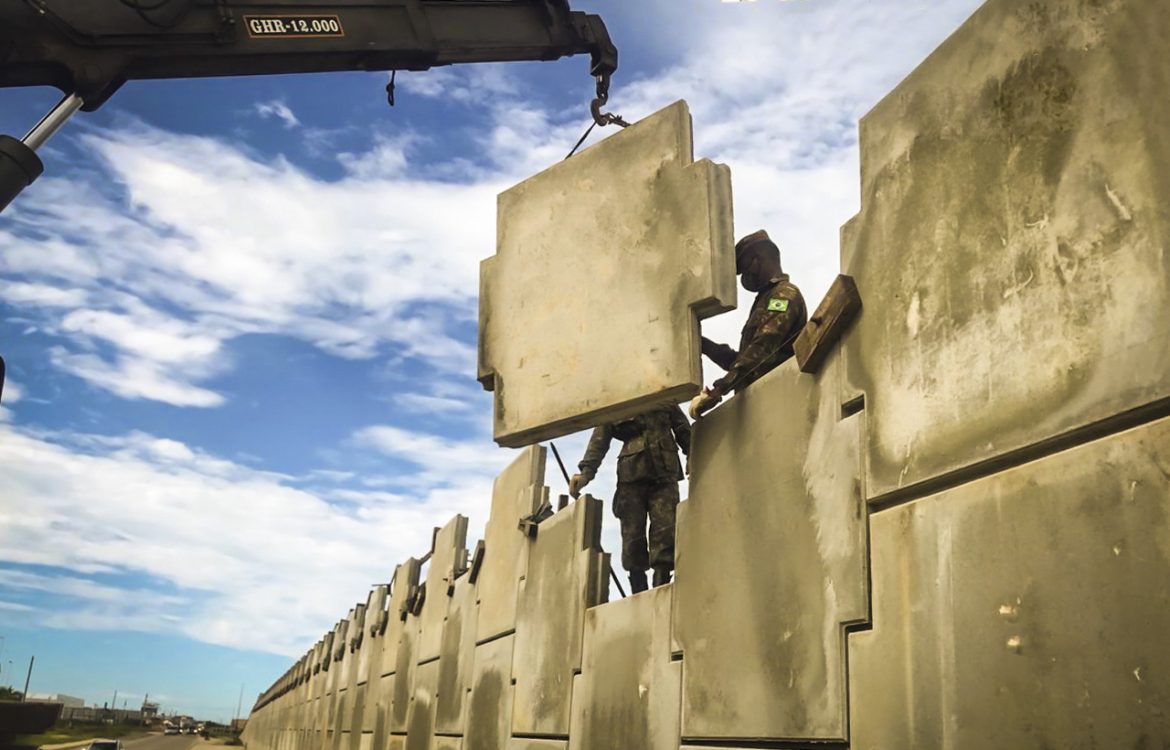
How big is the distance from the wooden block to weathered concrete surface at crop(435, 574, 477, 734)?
520cm

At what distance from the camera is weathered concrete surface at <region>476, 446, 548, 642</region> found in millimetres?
7332

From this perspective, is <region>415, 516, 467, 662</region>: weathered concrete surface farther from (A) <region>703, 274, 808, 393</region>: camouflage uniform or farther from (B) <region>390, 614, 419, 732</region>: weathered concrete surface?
(A) <region>703, 274, 808, 393</region>: camouflage uniform

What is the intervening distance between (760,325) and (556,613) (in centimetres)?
247

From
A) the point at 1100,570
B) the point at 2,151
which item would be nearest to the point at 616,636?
the point at 1100,570

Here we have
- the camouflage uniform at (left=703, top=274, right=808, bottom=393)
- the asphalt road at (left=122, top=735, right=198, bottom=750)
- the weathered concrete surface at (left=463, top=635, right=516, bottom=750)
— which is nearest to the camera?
the camouflage uniform at (left=703, top=274, right=808, bottom=393)

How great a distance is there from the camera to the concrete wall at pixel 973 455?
96.6 inches

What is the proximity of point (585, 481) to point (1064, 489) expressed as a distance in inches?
157

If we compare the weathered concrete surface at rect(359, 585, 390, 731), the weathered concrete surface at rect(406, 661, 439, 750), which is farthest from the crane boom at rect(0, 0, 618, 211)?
the weathered concrete surface at rect(359, 585, 390, 731)

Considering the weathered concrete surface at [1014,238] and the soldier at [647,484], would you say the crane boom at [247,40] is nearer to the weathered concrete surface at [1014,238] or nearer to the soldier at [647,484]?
the soldier at [647,484]

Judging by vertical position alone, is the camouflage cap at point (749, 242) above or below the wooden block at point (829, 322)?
above

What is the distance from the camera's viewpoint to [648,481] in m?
5.73

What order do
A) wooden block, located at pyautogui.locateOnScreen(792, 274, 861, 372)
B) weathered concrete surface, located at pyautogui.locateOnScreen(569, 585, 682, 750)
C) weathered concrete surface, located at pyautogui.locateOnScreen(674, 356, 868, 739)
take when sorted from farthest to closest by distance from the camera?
weathered concrete surface, located at pyautogui.locateOnScreen(569, 585, 682, 750), wooden block, located at pyautogui.locateOnScreen(792, 274, 861, 372), weathered concrete surface, located at pyautogui.locateOnScreen(674, 356, 868, 739)

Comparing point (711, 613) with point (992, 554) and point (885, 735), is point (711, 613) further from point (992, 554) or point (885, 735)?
point (992, 554)

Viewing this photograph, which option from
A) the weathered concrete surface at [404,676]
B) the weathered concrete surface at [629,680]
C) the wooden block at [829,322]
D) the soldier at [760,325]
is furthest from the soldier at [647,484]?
the weathered concrete surface at [404,676]
